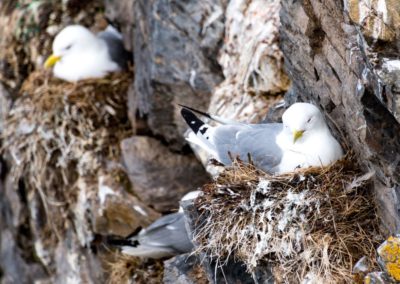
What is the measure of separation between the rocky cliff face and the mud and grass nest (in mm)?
84

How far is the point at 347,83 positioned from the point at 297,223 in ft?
2.73

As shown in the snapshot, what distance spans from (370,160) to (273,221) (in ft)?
2.21

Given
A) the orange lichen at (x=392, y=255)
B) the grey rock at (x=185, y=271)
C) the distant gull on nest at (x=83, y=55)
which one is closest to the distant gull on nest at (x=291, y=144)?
the grey rock at (x=185, y=271)

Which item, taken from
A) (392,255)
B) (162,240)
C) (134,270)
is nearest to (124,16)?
(134,270)

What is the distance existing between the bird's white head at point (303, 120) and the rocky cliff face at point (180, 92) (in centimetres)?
9

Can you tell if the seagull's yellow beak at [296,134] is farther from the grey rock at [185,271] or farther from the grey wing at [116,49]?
the grey wing at [116,49]

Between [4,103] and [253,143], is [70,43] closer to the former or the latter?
[4,103]

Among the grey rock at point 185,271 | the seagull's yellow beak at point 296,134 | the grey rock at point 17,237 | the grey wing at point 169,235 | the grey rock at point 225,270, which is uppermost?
the seagull's yellow beak at point 296,134

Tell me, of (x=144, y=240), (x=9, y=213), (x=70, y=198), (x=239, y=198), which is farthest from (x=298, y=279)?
(x=9, y=213)

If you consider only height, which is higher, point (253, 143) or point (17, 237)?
point (253, 143)

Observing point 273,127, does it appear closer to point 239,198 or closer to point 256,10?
point 239,198

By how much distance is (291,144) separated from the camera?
514 cm

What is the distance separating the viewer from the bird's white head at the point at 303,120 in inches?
199

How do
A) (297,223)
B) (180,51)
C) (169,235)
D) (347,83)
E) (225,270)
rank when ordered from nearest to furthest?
(347,83) → (297,223) → (225,270) → (169,235) → (180,51)
